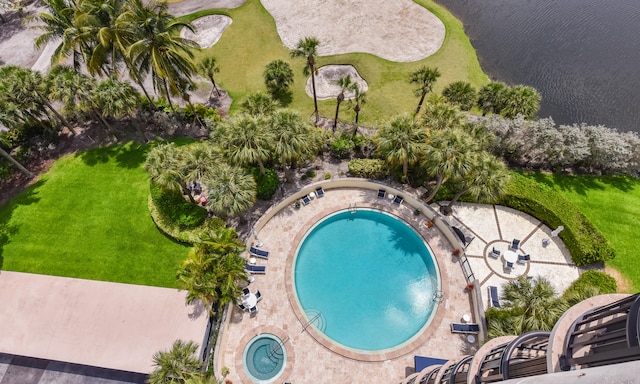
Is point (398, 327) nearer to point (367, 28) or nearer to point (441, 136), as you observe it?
point (441, 136)

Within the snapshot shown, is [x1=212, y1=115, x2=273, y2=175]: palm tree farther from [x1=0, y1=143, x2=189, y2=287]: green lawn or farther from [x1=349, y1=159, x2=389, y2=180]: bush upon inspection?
[x1=0, y1=143, x2=189, y2=287]: green lawn

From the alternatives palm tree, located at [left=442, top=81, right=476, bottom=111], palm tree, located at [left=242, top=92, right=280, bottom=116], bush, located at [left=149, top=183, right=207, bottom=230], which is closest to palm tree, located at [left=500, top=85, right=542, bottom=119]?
palm tree, located at [left=442, top=81, right=476, bottom=111]

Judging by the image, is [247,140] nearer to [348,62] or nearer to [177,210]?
[177,210]

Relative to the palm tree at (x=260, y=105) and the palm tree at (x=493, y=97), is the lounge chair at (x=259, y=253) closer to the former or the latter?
the palm tree at (x=260, y=105)

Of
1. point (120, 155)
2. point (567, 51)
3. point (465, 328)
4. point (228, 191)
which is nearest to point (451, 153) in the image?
point (465, 328)

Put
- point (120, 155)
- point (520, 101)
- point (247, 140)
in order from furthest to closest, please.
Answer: point (120, 155) → point (520, 101) → point (247, 140)

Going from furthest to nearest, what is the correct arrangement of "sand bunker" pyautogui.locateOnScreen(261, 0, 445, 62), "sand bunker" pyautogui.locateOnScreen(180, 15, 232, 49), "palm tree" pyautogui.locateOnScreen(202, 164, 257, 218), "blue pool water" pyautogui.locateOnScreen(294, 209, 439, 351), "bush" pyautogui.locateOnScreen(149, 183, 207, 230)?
"sand bunker" pyautogui.locateOnScreen(180, 15, 232, 49) → "sand bunker" pyautogui.locateOnScreen(261, 0, 445, 62) → "bush" pyautogui.locateOnScreen(149, 183, 207, 230) → "palm tree" pyautogui.locateOnScreen(202, 164, 257, 218) → "blue pool water" pyautogui.locateOnScreen(294, 209, 439, 351)
